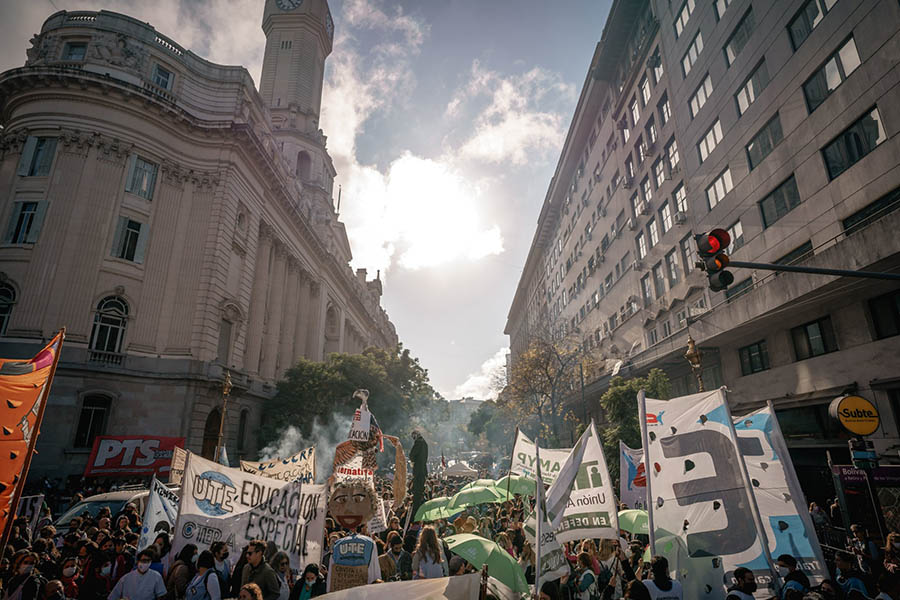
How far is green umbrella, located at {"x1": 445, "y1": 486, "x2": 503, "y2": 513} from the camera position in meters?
12.1

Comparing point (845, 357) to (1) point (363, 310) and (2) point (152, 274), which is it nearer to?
(2) point (152, 274)

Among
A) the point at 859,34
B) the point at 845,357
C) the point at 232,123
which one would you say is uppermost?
the point at 232,123

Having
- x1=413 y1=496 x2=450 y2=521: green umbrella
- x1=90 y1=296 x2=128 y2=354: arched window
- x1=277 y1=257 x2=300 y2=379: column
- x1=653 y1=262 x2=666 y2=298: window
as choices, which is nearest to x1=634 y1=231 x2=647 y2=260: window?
x1=653 y1=262 x2=666 y2=298: window

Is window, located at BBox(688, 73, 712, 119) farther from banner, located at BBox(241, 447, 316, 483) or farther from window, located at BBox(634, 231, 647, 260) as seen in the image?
banner, located at BBox(241, 447, 316, 483)

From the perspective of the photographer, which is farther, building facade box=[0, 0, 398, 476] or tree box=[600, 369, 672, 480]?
building facade box=[0, 0, 398, 476]

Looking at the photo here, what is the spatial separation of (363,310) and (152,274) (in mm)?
→ 47385

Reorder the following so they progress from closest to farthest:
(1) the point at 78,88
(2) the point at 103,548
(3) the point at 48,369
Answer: (3) the point at 48,369 < (2) the point at 103,548 < (1) the point at 78,88

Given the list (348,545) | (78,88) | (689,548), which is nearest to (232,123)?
(78,88)

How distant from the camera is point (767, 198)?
20.9 m

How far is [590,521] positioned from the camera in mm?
7273

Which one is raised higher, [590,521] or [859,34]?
[859,34]

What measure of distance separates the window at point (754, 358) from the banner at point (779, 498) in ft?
55.3

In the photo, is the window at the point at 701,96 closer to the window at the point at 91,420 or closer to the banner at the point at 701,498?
the banner at the point at 701,498

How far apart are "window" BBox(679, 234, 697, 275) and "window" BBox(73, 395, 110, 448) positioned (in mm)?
32510
